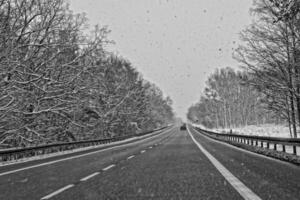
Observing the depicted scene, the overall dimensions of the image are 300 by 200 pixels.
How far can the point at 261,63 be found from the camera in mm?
20812

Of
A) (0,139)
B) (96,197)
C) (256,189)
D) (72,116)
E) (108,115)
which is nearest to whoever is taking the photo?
(96,197)

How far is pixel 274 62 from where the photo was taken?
20.3 meters

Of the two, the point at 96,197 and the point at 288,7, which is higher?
the point at 288,7

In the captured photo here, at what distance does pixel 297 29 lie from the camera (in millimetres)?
18734

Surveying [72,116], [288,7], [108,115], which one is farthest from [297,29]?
[108,115]

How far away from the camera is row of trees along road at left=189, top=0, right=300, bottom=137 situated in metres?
19.4

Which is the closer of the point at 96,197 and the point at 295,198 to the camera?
the point at 295,198

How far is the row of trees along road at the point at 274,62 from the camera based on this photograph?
1936 centimetres

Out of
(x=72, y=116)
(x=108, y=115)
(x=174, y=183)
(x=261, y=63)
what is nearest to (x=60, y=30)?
(x=72, y=116)

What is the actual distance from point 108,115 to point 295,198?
3534cm

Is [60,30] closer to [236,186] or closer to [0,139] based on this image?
[0,139]

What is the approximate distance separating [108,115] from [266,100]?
22.1 meters

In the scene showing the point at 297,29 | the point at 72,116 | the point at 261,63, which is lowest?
the point at 72,116

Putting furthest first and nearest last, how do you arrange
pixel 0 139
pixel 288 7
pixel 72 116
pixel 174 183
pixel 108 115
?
Answer: pixel 108 115 → pixel 72 116 → pixel 0 139 → pixel 288 7 → pixel 174 183
